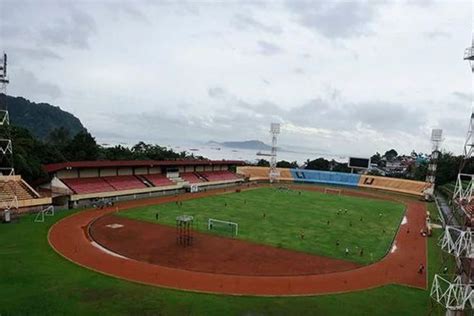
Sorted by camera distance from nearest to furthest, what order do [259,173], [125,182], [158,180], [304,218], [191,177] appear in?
[304,218] → [125,182] → [158,180] → [191,177] → [259,173]

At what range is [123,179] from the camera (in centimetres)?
5672

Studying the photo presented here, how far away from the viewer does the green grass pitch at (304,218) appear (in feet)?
112

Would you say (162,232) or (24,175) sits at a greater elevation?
(24,175)

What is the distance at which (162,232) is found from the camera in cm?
3609

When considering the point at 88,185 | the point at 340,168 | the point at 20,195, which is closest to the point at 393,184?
the point at 340,168

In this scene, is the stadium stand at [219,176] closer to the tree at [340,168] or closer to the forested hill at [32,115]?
the tree at [340,168]

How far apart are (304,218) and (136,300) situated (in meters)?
28.2

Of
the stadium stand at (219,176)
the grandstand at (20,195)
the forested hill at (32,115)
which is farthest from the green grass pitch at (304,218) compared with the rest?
the forested hill at (32,115)

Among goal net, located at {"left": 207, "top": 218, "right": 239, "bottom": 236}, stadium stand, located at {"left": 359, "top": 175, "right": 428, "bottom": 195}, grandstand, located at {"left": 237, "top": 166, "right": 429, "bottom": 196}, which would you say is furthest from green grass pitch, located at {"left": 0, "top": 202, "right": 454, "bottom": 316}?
grandstand, located at {"left": 237, "top": 166, "right": 429, "bottom": 196}

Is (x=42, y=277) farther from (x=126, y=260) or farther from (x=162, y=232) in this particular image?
(x=162, y=232)

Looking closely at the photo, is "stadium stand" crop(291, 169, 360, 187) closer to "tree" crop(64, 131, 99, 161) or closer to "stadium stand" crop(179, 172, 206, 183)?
"stadium stand" crop(179, 172, 206, 183)

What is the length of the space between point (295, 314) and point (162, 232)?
62.0ft

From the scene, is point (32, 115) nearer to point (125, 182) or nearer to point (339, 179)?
point (125, 182)

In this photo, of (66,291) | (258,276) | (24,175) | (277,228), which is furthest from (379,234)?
(24,175)
